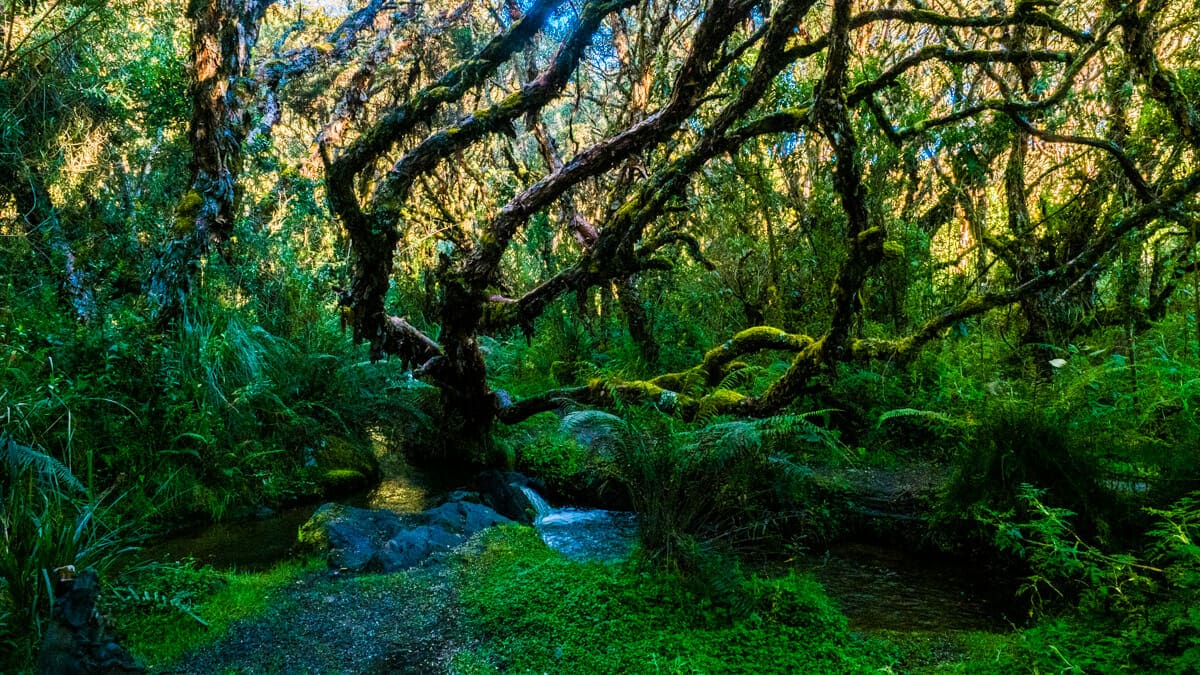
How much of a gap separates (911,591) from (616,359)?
6.20m

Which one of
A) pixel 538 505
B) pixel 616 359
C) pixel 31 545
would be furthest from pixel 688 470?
pixel 616 359

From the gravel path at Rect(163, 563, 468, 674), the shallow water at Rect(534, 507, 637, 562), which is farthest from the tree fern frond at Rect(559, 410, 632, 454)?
the gravel path at Rect(163, 563, 468, 674)

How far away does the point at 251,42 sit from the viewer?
7.34 meters

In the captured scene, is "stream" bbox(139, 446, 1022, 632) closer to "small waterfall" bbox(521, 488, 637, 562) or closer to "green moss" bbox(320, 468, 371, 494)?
"small waterfall" bbox(521, 488, 637, 562)

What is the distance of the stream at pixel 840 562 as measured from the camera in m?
3.95

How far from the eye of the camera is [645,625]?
3.42 metres

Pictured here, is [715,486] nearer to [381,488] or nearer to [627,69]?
[381,488]

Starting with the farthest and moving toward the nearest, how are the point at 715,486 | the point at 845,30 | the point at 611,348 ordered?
the point at 611,348, the point at 845,30, the point at 715,486

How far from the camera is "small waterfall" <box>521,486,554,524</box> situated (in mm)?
6383

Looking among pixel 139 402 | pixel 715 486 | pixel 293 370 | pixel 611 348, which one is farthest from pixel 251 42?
pixel 715 486

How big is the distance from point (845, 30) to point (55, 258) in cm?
880

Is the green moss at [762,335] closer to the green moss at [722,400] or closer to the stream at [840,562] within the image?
the green moss at [722,400]

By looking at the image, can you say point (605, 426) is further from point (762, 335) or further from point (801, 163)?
point (801, 163)

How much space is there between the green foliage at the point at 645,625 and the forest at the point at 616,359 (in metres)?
0.02
